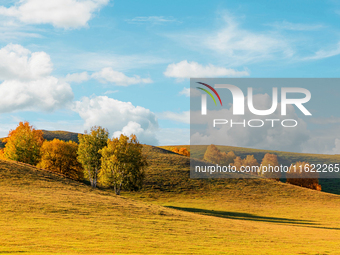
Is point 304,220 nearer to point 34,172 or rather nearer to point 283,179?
point 34,172

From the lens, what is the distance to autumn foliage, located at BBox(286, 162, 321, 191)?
384 feet

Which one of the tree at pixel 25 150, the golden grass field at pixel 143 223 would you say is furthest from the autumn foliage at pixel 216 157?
the tree at pixel 25 150

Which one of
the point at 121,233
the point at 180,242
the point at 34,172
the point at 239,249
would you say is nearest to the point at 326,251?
the point at 239,249

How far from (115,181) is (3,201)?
1143 inches

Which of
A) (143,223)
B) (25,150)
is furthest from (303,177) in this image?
(143,223)

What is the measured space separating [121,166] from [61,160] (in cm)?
2575

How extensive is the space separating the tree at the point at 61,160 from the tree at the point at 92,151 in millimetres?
9978

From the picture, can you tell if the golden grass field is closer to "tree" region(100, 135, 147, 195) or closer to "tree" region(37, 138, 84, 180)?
"tree" region(100, 135, 147, 195)

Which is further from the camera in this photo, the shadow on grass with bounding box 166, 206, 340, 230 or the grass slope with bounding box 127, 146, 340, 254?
the shadow on grass with bounding box 166, 206, 340, 230

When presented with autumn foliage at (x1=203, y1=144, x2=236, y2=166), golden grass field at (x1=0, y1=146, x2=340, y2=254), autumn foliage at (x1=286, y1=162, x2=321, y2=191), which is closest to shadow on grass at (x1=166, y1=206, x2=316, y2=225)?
golden grass field at (x1=0, y1=146, x2=340, y2=254)

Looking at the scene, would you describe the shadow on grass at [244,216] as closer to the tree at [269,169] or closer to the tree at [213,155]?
the tree at [269,169]

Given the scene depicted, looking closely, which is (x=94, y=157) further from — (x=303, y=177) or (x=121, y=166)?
(x=303, y=177)

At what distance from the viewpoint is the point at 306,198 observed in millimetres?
77812

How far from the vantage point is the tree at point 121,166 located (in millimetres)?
61500
